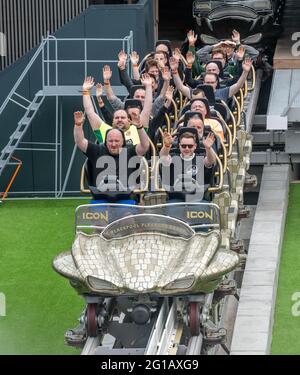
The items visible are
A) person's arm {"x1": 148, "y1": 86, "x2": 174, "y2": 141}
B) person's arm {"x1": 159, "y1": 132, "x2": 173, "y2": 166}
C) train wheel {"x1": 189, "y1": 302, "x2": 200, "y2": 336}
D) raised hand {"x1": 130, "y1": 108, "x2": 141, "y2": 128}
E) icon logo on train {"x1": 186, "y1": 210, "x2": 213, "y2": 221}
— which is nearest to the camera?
Answer: train wheel {"x1": 189, "y1": 302, "x2": 200, "y2": 336}

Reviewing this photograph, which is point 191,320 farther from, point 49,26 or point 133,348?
point 49,26

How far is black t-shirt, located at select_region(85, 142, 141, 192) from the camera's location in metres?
15.9

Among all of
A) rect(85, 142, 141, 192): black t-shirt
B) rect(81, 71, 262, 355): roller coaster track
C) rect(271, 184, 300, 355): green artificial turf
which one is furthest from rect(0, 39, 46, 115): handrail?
rect(81, 71, 262, 355): roller coaster track

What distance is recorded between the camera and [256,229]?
19719mm

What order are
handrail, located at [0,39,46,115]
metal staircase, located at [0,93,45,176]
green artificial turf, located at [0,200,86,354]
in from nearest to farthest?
green artificial turf, located at [0,200,86,354] < metal staircase, located at [0,93,45,176] < handrail, located at [0,39,46,115]

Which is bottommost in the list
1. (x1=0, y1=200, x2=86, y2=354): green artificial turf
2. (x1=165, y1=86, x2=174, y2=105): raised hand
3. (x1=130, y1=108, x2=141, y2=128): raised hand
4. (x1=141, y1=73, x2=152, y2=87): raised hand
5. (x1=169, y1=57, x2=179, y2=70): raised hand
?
(x1=0, y1=200, x2=86, y2=354): green artificial turf

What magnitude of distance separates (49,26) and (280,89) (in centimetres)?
422

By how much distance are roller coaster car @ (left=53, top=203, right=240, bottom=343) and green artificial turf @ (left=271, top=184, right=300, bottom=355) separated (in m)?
1.13

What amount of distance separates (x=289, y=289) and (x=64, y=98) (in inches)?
305

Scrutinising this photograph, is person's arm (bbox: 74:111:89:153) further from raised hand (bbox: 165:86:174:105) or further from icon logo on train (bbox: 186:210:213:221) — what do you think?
raised hand (bbox: 165:86:174:105)

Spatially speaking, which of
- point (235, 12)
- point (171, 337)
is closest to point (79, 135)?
point (171, 337)

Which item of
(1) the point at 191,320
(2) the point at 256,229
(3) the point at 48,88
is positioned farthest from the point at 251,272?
(3) the point at 48,88

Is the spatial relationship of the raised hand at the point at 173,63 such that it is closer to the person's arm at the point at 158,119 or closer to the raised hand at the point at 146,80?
the person's arm at the point at 158,119

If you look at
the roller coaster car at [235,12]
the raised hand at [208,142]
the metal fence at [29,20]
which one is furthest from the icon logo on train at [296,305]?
the roller coaster car at [235,12]
